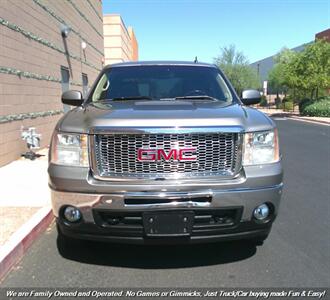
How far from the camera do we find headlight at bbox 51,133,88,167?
370cm

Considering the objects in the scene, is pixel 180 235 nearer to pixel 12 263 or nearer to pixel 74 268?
pixel 74 268

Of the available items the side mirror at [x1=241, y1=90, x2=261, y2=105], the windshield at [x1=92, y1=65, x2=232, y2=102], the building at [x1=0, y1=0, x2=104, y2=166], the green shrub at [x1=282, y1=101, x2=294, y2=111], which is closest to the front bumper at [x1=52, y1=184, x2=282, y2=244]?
the windshield at [x1=92, y1=65, x2=232, y2=102]

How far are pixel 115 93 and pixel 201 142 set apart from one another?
1.70 m

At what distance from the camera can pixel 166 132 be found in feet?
11.8

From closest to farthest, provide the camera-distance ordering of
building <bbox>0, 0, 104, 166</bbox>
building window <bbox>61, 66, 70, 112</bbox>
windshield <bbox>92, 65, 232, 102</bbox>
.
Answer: windshield <bbox>92, 65, 232, 102</bbox>, building <bbox>0, 0, 104, 166</bbox>, building window <bbox>61, 66, 70, 112</bbox>

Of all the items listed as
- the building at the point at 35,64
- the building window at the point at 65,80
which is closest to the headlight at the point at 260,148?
the building at the point at 35,64

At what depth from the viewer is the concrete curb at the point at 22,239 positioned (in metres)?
3.98

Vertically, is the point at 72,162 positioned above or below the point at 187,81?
below

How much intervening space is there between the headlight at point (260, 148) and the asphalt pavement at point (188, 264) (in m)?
1.00

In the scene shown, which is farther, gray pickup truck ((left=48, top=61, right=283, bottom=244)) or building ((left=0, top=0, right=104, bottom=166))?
building ((left=0, top=0, right=104, bottom=166))

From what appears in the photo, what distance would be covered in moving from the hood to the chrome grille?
0.10 metres

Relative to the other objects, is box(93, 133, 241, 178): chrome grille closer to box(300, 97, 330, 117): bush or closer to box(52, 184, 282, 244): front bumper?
box(52, 184, 282, 244): front bumper

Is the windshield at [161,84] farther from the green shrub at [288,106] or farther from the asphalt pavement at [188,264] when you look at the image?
the green shrub at [288,106]

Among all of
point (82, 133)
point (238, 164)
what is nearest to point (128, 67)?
point (82, 133)
